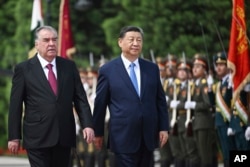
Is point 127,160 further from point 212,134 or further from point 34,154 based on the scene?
point 212,134

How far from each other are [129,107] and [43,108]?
911 millimetres

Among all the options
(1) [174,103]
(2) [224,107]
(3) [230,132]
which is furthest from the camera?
(1) [174,103]

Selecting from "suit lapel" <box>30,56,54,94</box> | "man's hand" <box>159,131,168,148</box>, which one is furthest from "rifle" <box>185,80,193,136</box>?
"suit lapel" <box>30,56,54,94</box>

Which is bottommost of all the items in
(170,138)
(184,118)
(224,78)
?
(170,138)

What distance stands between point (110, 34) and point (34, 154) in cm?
1635

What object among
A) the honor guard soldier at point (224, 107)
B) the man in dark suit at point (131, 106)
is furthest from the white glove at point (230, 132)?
the man in dark suit at point (131, 106)

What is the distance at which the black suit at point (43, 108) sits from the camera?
437 inches

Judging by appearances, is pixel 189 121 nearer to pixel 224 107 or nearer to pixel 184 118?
pixel 184 118

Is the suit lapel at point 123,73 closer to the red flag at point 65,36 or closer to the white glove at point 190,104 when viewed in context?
the white glove at point 190,104

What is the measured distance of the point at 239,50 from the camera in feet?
51.9

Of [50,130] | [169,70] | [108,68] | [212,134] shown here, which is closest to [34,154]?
[50,130]

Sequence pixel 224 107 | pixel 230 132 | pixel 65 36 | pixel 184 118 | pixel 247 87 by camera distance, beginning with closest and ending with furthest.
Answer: pixel 247 87, pixel 230 132, pixel 224 107, pixel 184 118, pixel 65 36

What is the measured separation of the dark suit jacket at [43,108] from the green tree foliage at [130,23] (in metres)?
5.58

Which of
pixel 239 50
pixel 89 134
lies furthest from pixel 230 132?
pixel 89 134
